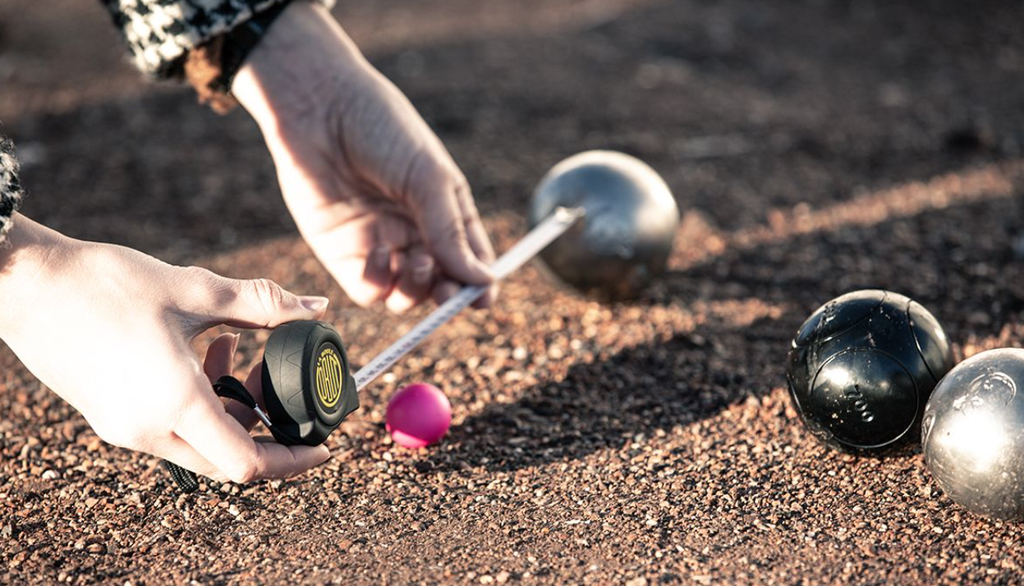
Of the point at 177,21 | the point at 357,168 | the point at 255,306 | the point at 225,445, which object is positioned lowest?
the point at 357,168

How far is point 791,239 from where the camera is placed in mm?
5281

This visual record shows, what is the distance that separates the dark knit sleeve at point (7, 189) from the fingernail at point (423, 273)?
1620mm

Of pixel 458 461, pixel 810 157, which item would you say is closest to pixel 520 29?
pixel 810 157

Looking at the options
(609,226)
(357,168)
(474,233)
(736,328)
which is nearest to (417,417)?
(474,233)

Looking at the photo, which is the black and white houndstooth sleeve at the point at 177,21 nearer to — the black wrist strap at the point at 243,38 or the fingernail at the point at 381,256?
the black wrist strap at the point at 243,38

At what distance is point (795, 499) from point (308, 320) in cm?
164

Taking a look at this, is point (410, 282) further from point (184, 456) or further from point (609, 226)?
point (184, 456)

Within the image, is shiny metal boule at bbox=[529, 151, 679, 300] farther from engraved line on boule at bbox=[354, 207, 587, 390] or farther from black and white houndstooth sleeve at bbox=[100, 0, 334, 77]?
black and white houndstooth sleeve at bbox=[100, 0, 334, 77]

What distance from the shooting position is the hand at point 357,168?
12.7 ft

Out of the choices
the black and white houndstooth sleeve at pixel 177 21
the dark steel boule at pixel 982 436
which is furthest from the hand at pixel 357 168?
the dark steel boule at pixel 982 436

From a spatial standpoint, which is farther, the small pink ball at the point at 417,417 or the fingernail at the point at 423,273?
the fingernail at the point at 423,273

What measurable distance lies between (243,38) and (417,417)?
5.19ft

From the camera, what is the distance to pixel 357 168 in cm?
404

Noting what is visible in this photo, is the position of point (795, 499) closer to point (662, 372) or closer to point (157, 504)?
point (662, 372)
